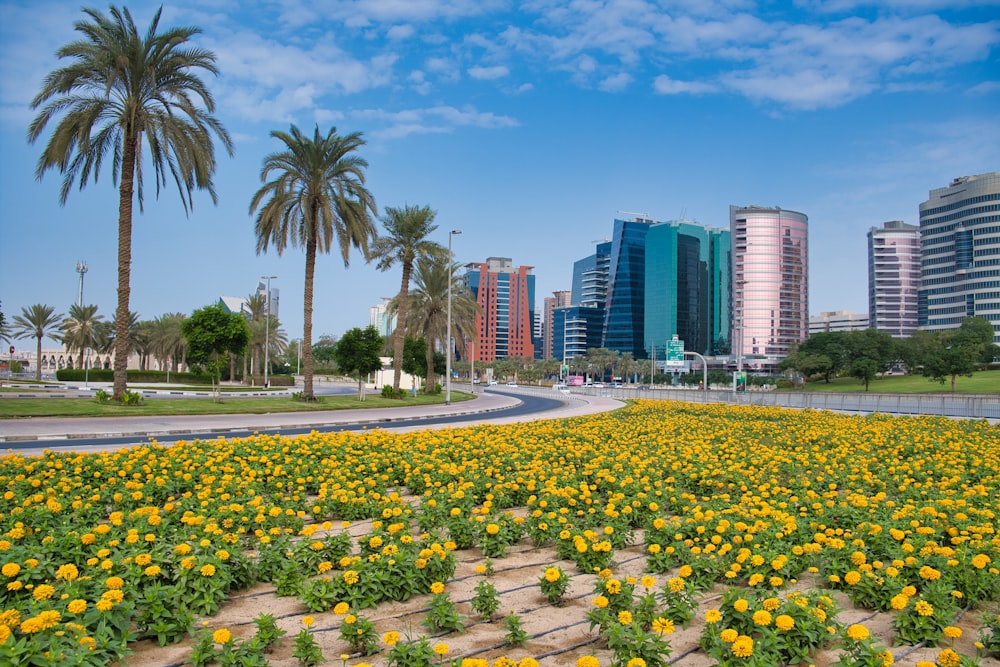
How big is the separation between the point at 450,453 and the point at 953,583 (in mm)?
7708

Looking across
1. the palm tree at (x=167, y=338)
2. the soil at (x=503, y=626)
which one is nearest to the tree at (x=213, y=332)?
the soil at (x=503, y=626)

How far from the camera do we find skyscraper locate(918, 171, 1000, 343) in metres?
147

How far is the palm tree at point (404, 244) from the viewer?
43.8 meters

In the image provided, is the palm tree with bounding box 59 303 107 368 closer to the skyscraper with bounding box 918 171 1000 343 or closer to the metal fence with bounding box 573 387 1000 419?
the metal fence with bounding box 573 387 1000 419

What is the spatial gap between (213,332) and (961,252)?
169603 mm

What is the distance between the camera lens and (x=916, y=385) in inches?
3354

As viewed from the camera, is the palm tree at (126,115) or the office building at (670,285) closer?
the palm tree at (126,115)

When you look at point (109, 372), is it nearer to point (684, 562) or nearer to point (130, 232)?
point (130, 232)

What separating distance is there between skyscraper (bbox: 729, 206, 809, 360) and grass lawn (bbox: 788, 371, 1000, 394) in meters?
75.0

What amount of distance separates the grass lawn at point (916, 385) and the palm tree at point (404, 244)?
55853 mm

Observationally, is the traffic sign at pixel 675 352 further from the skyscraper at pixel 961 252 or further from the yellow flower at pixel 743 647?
the skyscraper at pixel 961 252

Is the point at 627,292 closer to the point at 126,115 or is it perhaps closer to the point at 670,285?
the point at 670,285

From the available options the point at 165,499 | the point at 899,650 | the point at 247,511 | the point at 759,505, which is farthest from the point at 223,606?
the point at 759,505

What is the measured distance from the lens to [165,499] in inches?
320
